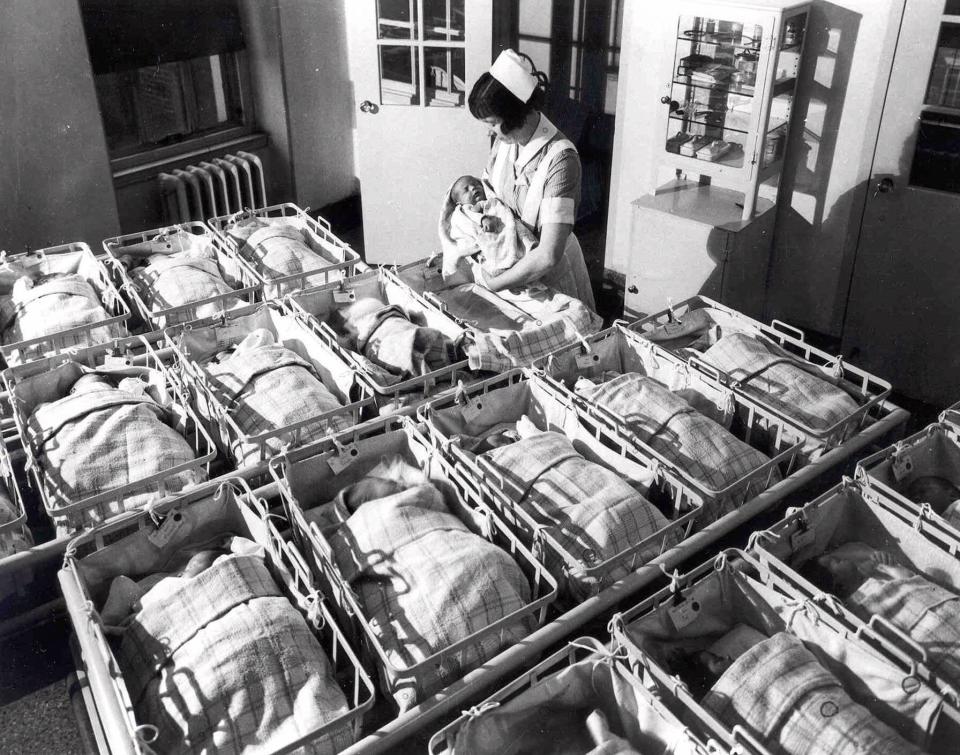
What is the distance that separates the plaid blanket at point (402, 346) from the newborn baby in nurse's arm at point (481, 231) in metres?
0.41

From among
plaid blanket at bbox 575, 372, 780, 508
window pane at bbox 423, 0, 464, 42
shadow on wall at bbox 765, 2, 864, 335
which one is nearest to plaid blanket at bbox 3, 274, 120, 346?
plaid blanket at bbox 575, 372, 780, 508

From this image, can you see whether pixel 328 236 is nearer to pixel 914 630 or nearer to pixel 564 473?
pixel 564 473

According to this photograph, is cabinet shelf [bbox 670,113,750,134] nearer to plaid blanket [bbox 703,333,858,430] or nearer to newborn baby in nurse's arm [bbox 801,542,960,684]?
plaid blanket [bbox 703,333,858,430]

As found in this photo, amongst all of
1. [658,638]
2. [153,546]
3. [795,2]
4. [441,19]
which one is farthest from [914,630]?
[441,19]

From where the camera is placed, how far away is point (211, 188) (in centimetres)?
511

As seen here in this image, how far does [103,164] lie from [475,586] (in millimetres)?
3681

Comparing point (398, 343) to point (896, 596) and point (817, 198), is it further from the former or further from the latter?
point (817, 198)

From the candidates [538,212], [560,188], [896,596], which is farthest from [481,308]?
[896,596]

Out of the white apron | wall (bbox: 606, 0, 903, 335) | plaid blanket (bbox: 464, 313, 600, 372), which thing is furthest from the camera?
wall (bbox: 606, 0, 903, 335)

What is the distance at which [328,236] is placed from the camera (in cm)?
364

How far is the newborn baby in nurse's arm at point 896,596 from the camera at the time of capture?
1791 millimetres

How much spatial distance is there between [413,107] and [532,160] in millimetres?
1986

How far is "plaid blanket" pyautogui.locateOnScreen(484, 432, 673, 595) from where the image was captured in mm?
1977

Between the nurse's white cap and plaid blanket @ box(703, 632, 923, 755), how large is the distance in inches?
78.1
